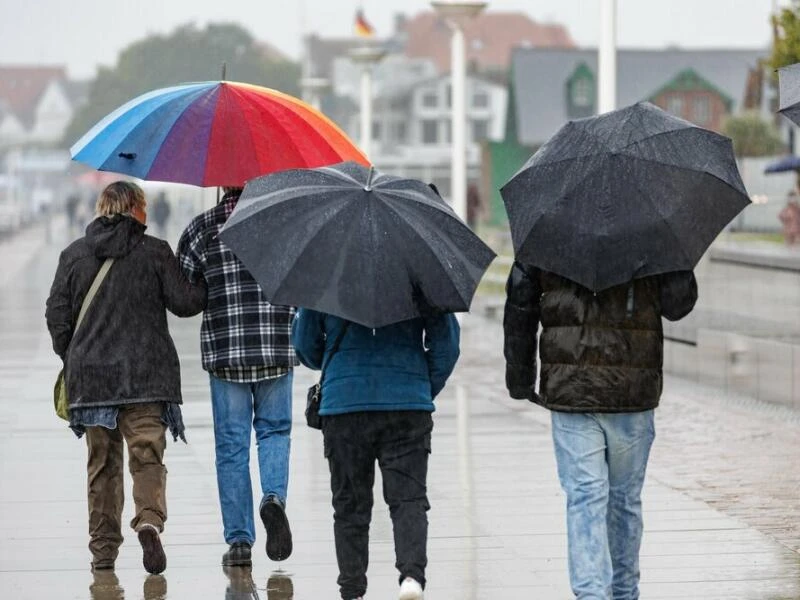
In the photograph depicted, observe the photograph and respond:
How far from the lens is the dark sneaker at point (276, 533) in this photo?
292 inches

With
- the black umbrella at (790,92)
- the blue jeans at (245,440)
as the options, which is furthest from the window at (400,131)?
the black umbrella at (790,92)

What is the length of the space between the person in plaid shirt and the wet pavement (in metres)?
0.26

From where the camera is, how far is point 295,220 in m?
6.27

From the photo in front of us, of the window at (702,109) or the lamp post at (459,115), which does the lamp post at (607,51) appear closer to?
the lamp post at (459,115)

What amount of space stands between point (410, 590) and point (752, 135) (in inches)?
2586

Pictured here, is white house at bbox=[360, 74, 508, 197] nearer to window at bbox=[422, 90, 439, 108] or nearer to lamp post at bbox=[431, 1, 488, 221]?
window at bbox=[422, 90, 439, 108]

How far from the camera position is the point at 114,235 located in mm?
7383

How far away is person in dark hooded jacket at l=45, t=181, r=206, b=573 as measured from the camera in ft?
24.1

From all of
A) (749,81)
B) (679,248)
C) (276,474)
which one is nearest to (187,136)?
(276,474)

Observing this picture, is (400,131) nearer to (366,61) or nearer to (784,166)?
(784,166)

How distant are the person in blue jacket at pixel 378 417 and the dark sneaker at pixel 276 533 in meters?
1.00

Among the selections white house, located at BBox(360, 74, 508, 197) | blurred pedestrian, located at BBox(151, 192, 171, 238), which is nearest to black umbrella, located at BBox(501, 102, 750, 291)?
blurred pedestrian, located at BBox(151, 192, 171, 238)

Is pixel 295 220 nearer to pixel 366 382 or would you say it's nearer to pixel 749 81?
pixel 366 382

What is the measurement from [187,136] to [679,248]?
2.48m
